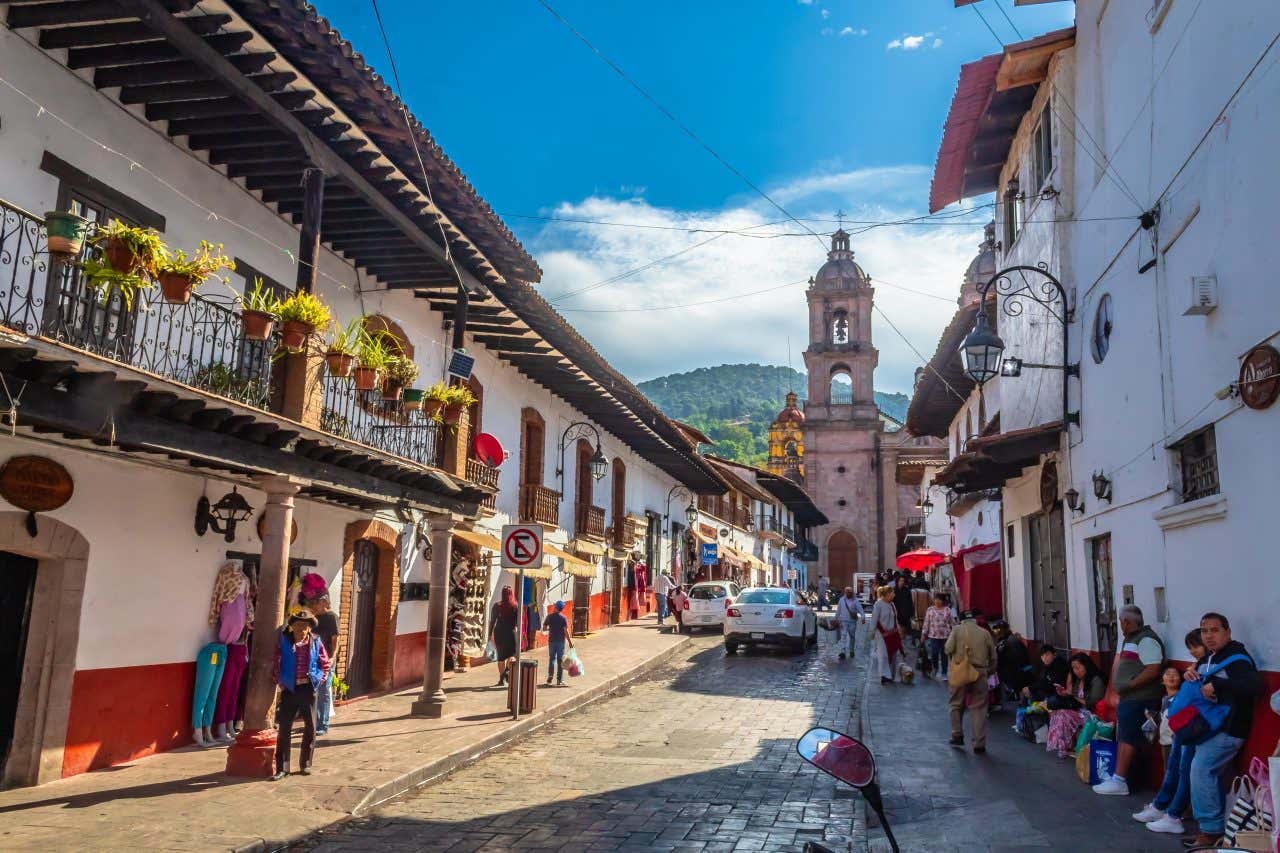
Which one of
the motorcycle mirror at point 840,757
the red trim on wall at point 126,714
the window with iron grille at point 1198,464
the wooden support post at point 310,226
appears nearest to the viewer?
the motorcycle mirror at point 840,757

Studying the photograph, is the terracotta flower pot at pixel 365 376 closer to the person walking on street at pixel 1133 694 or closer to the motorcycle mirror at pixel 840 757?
the motorcycle mirror at pixel 840 757

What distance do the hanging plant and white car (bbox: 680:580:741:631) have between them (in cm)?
2127

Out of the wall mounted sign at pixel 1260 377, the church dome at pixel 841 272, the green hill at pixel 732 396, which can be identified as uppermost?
the green hill at pixel 732 396

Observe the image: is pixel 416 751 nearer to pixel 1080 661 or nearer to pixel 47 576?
pixel 47 576

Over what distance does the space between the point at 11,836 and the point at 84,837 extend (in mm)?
483

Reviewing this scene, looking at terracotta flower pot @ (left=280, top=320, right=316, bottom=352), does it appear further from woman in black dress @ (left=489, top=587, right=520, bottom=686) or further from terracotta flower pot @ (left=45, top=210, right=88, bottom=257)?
woman in black dress @ (left=489, top=587, right=520, bottom=686)

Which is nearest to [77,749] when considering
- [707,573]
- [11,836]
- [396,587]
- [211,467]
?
[11,836]

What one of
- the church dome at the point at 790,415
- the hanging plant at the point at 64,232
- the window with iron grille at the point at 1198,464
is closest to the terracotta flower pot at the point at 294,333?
the hanging plant at the point at 64,232

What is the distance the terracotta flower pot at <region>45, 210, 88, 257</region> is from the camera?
6.43 m

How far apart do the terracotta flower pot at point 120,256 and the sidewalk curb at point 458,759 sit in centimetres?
415

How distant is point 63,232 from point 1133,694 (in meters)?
9.00

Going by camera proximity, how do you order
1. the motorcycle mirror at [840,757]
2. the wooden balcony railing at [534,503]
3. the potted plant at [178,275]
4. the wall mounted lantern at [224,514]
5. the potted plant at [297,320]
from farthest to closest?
1. the wooden balcony railing at [534,503]
2. the wall mounted lantern at [224,514]
3. the potted plant at [297,320]
4. the potted plant at [178,275]
5. the motorcycle mirror at [840,757]

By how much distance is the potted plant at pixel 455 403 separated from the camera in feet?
41.3

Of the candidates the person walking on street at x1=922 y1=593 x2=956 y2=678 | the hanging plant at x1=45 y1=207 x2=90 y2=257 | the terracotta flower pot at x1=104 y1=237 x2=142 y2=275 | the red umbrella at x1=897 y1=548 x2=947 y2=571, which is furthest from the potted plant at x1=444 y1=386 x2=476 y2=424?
the red umbrella at x1=897 y1=548 x2=947 y2=571
